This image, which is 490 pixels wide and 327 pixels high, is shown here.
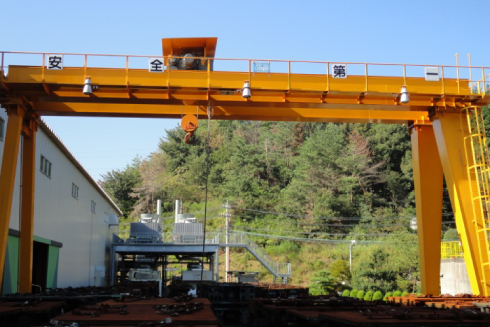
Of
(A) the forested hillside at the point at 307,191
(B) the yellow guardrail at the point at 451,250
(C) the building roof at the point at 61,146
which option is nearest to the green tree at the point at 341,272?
(A) the forested hillside at the point at 307,191

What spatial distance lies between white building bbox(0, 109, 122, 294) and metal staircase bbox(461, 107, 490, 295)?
514 inches

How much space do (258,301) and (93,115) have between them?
25.7 feet

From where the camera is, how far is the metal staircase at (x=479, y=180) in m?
15.3

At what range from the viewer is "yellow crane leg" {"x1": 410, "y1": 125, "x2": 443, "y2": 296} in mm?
16828

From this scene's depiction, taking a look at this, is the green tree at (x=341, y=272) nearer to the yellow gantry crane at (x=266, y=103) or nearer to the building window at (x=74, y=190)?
the building window at (x=74, y=190)

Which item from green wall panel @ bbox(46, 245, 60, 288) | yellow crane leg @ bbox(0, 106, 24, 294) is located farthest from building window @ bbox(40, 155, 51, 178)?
yellow crane leg @ bbox(0, 106, 24, 294)

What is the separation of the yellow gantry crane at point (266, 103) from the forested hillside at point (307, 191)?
27695 mm

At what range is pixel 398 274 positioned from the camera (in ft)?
125

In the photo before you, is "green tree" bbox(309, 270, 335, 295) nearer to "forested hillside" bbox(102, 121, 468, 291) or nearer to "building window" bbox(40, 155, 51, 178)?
"forested hillside" bbox(102, 121, 468, 291)

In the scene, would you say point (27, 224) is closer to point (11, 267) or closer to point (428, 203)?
point (11, 267)

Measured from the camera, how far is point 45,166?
19781 mm

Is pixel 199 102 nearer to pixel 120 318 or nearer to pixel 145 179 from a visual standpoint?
pixel 120 318

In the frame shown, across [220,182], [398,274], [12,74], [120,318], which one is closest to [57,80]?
[12,74]

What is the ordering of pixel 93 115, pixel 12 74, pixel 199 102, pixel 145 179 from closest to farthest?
pixel 12 74 → pixel 199 102 → pixel 93 115 → pixel 145 179
